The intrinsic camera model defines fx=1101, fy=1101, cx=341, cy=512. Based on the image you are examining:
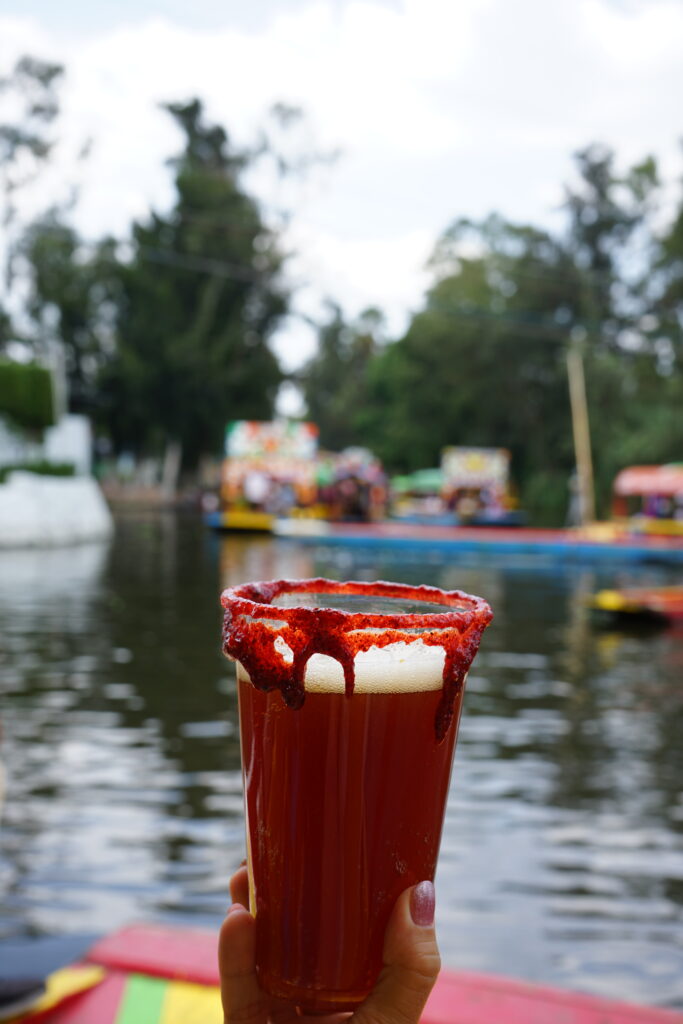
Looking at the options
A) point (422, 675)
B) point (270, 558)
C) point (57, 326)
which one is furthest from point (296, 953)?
point (57, 326)

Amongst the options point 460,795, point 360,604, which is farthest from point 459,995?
point 460,795

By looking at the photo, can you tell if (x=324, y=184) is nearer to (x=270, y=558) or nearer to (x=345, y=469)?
(x=345, y=469)

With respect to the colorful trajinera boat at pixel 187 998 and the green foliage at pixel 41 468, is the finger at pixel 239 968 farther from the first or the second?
the green foliage at pixel 41 468

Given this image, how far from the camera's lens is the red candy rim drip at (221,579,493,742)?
1085mm

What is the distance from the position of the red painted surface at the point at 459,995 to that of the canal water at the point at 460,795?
0.30m

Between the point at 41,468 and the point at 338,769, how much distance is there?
25.6 metres

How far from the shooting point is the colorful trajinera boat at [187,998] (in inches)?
104

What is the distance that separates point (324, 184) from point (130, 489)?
636 inches

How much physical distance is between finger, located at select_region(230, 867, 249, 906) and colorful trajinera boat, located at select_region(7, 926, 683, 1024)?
58.4 inches

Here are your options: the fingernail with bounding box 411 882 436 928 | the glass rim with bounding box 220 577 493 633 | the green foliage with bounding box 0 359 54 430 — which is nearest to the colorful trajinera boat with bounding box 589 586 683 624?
the glass rim with bounding box 220 577 493 633

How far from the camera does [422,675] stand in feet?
3.64

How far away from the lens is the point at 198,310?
146ft

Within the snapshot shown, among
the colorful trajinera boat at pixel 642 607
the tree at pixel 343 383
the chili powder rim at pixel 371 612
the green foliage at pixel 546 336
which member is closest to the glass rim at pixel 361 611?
the chili powder rim at pixel 371 612

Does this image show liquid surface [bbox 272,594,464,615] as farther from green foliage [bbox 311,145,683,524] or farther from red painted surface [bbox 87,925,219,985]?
green foliage [bbox 311,145,683,524]
